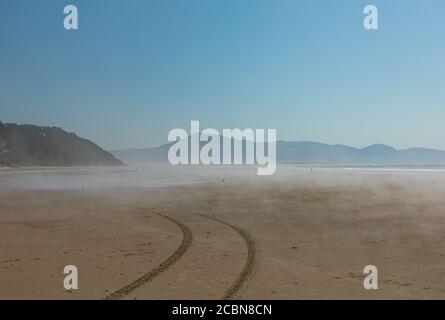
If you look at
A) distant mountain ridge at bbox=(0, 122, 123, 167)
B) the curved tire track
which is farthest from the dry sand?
distant mountain ridge at bbox=(0, 122, 123, 167)

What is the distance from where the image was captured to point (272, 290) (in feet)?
29.3

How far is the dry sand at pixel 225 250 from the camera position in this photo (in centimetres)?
906

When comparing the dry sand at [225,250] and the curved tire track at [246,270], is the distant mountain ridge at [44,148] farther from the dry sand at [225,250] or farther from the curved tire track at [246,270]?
the curved tire track at [246,270]

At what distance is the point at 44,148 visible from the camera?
481 feet

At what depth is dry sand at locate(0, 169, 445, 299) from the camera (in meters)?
9.06

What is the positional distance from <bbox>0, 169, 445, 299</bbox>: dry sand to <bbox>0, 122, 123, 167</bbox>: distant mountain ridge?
110m

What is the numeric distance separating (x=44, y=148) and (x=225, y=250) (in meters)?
146

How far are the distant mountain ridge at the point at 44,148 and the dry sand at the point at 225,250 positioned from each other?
110363 mm

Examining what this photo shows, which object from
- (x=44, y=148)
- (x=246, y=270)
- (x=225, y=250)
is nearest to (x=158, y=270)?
(x=246, y=270)

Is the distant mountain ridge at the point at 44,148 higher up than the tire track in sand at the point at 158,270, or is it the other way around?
the distant mountain ridge at the point at 44,148

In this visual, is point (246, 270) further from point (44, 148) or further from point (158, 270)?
point (44, 148)

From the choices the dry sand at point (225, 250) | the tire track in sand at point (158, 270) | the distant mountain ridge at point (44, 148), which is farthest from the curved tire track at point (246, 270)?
the distant mountain ridge at point (44, 148)

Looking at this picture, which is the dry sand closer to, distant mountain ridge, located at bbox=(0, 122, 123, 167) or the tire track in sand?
the tire track in sand
